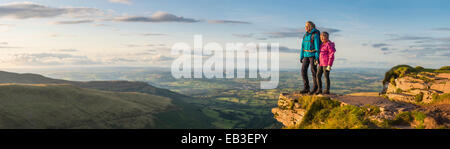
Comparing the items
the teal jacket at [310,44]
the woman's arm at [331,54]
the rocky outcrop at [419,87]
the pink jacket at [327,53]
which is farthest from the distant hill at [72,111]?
the rocky outcrop at [419,87]

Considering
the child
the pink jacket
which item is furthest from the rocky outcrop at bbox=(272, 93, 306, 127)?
the pink jacket

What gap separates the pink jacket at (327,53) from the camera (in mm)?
13984

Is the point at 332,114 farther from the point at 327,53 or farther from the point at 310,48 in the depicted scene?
the point at 310,48

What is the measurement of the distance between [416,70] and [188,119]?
135 metres

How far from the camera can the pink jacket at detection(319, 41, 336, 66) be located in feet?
45.9

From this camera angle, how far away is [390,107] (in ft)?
35.9

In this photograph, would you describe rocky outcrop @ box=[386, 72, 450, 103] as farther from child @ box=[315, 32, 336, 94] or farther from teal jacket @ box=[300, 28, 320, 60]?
teal jacket @ box=[300, 28, 320, 60]

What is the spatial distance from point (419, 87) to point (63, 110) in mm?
107969

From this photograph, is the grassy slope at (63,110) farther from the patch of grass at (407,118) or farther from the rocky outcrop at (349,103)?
the patch of grass at (407,118)

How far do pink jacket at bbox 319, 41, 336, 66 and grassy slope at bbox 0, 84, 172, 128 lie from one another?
8710 centimetres
